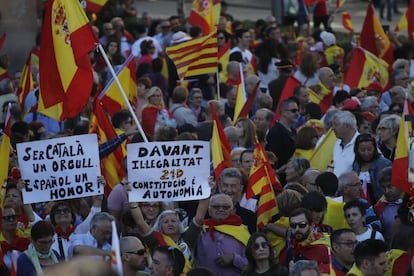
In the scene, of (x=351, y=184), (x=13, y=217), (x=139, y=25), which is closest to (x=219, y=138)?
(x=351, y=184)

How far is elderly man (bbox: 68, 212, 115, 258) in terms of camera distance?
366 inches

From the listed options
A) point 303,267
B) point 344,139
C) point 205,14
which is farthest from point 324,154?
point 205,14

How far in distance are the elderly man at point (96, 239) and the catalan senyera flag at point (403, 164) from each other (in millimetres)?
2405

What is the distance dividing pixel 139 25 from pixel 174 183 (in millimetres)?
13228

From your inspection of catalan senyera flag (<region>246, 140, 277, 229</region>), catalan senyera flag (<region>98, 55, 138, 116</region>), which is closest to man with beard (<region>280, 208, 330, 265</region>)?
catalan senyera flag (<region>246, 140, 277, 229</region>)

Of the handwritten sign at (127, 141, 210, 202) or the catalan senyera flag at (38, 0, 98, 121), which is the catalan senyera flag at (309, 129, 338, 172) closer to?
the catalan senyera flag at (38, 0, 98, 121)

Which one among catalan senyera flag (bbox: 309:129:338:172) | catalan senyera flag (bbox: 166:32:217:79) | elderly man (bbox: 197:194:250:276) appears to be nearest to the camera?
elderly man (bbox: 197:194:250:276)

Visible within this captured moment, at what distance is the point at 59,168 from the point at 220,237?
4.33 ft

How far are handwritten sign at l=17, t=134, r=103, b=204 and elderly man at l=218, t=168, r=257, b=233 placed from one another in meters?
1.13

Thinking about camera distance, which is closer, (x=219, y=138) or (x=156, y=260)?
(x=156, y=260)

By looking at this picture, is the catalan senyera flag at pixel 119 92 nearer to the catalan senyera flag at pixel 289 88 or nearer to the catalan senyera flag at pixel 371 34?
the catalan senyera flag at pixel 289 88

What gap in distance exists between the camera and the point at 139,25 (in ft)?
75.2

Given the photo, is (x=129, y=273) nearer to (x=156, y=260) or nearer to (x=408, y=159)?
(x=156, y=260)

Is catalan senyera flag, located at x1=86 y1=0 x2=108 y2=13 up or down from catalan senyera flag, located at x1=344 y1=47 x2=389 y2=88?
up
